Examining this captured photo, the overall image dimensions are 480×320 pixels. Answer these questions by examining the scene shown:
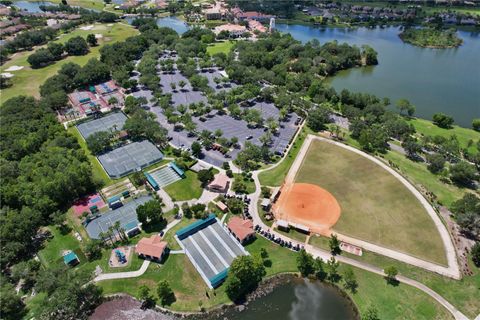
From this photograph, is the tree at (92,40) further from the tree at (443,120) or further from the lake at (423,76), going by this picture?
the tree at (443,120)

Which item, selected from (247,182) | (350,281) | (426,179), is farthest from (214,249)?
(426,179)

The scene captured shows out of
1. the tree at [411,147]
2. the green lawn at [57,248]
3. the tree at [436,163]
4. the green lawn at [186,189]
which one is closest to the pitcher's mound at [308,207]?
the green lawn at [186,189]

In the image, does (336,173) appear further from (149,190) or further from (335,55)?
(335,55)

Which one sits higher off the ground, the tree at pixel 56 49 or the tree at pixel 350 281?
the tree at pixel 56 49

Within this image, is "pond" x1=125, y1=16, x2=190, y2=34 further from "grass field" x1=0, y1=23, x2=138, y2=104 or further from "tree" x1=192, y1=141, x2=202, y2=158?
"tree" x1=192, y1=141, x2=202, y2=158

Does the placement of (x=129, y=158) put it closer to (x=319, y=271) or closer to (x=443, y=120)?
(x=319, y=271)
